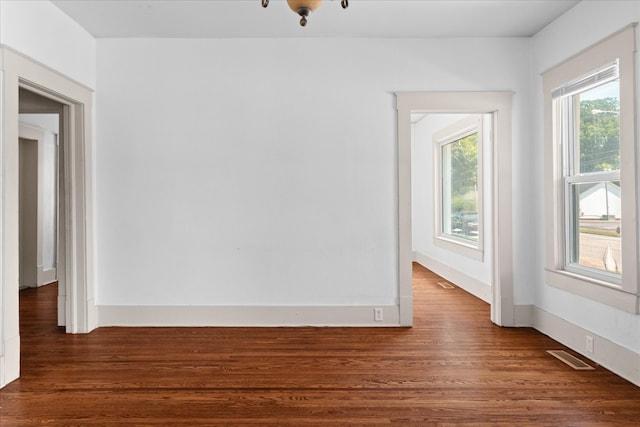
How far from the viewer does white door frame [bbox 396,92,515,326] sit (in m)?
3.93

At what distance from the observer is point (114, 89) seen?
13.1 feet

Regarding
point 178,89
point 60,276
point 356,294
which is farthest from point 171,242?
point 356,294

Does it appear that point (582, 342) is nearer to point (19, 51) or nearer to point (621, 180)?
point (621, 180)

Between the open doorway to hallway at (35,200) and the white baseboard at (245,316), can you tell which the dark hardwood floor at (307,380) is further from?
the open doorway to hallway at (35,200)

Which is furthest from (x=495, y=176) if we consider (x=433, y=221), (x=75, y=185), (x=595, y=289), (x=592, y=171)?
(x=75, y=185)

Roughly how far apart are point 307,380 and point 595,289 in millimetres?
2324

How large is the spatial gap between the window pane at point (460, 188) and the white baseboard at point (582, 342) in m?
1.80

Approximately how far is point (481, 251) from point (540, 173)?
1.57 m

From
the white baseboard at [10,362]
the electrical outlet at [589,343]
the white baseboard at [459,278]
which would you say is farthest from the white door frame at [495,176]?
the white baseboard at [10,362]

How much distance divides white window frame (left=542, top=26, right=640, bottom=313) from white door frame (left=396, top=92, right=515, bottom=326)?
13.9 inches

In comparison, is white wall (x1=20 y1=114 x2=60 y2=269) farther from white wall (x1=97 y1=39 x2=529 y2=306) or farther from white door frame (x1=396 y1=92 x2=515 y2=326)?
white door frame (x1=396 y1=92 x2=515 y2=326)

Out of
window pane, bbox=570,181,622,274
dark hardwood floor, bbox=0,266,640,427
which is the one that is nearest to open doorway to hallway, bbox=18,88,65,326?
dark hardwood floor, bbox=0,266,640,427

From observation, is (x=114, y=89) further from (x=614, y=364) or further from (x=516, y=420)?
(x=614, y=364)

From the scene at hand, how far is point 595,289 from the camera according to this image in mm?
3086
